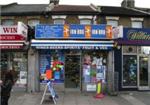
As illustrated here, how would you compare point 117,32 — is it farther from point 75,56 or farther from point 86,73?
point 86,73

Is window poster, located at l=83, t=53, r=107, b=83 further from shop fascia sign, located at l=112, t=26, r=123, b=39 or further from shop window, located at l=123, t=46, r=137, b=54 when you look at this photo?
shop window, located at l=123, t=46, r=137, b=54

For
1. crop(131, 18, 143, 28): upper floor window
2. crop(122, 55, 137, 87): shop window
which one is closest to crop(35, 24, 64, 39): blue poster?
crop(122, 55, 137, 87): shop window

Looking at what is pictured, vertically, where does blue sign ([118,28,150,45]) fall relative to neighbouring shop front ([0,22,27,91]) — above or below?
above

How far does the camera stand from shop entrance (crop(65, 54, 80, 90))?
24.8 m

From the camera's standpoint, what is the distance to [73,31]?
24.4 meters

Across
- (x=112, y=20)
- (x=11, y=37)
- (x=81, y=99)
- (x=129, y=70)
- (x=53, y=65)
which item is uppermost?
(x=112, y=20)

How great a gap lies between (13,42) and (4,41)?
20.2 inches

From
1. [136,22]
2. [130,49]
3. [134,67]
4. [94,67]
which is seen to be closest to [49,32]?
[94,67]

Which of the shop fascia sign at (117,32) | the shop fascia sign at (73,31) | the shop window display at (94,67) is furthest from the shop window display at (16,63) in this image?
the shop fascia sign at (117,32)

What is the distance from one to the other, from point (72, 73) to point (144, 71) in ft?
16.8

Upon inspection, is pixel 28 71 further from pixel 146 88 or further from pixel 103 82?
pixel 146 88

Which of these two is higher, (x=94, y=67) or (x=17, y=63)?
(x=17, y=63)

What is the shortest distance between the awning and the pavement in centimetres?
272

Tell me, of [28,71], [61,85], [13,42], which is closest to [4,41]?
Answer: [13,42]
